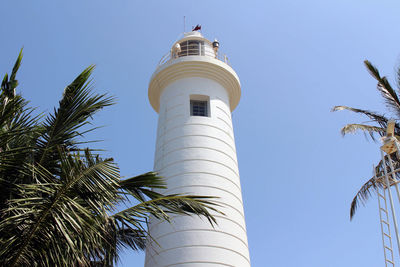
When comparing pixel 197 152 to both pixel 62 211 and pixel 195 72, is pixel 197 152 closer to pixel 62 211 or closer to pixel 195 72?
pixel 195 72

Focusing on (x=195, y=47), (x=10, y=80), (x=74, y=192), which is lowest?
(x=74, y=192)

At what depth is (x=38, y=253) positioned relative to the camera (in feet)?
21.0

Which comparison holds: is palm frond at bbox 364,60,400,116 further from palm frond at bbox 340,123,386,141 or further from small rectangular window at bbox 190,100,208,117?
small rectangular window at bbox 190,100,208,117

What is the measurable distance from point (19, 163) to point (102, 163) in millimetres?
1503

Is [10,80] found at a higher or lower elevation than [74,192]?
higher

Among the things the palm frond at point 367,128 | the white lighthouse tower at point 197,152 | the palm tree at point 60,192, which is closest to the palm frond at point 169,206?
the palm tree at point 60,192

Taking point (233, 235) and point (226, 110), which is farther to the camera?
point (226, 110)

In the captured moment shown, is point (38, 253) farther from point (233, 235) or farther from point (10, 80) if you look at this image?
point (233, 235)

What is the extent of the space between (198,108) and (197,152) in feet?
9.16

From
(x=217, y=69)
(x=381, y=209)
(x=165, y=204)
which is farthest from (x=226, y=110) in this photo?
(x=165, y=204)

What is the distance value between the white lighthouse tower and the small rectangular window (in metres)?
0.04

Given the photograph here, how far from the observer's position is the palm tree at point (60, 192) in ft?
20.5

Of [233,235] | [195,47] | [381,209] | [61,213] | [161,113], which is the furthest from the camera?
[195,47]

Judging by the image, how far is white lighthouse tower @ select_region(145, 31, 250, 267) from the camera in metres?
12.1
